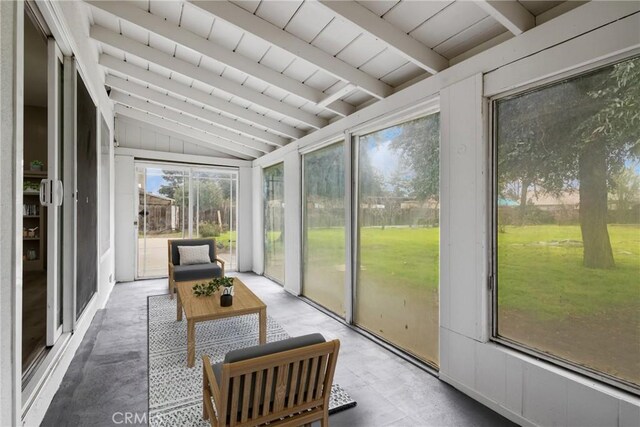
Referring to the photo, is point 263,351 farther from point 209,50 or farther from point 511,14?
point 209,50

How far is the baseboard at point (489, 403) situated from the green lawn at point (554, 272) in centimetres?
64

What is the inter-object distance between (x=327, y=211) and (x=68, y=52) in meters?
3.00

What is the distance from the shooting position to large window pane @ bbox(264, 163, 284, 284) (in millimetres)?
5758

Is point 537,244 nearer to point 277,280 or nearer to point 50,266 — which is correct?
point 50,266

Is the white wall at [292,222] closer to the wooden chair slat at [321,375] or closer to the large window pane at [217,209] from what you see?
the large window pane at [217,209]

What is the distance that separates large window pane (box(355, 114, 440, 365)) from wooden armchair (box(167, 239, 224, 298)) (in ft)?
7.54

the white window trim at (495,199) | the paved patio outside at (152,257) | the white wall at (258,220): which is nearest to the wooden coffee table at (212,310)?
the white window trim at (495,199)

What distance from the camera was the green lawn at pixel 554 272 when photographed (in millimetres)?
1646

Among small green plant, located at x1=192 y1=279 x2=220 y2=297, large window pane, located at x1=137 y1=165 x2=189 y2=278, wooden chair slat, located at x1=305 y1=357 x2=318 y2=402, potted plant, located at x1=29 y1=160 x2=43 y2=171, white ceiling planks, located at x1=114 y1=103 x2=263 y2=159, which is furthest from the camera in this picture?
large window pane, located at x1=137 y1=165 x2=189 y2=278

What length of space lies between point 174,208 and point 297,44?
4781mm

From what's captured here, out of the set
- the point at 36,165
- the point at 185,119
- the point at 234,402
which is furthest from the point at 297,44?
the point at 36,165

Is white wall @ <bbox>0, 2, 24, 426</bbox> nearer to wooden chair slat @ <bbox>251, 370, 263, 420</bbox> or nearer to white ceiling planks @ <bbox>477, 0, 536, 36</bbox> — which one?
wooden chair slat @ <bbox>251, 370, 263, 420</bbox>

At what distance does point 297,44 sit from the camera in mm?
2617

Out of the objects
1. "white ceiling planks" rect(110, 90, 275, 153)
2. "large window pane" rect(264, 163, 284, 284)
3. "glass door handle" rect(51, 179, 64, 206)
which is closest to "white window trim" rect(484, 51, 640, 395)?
"glass door handle" rect(51, 179, 64, 206)
